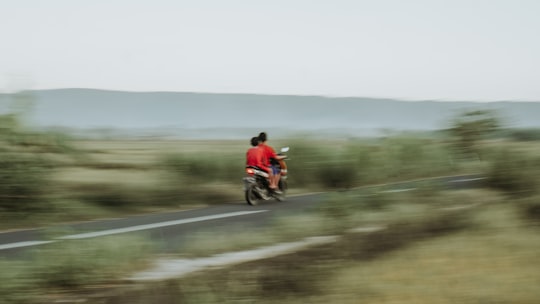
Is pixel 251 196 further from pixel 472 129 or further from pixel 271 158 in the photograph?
pixel 472 129

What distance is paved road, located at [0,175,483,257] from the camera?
1110 centimetres

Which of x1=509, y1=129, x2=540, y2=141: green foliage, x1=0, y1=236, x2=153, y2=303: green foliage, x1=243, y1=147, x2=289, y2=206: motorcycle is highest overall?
x1=509, y1=129, x2=540, y2=141: green foliage

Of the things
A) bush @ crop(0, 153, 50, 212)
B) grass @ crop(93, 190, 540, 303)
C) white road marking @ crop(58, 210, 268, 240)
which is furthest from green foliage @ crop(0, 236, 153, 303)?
bush @ crop(0, 153, 50, 212)

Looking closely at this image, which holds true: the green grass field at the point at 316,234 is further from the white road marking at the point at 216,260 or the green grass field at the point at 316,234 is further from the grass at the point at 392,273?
the white road marking at the point at 216,260

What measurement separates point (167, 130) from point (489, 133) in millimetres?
21946

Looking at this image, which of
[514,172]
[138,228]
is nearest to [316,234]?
[138,228]

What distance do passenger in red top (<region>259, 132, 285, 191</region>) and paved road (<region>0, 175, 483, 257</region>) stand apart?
0.54 meters

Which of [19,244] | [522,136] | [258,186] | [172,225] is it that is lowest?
[172,225]

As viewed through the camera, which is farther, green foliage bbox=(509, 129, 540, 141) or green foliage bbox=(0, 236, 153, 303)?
green foliage bbox=(509, 129, 540, 141)

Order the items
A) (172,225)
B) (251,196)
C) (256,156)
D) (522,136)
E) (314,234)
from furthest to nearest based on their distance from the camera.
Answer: (522,136) < (251,196) < (256,156) < (172,225) < (314,234)

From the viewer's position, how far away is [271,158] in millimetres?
17500

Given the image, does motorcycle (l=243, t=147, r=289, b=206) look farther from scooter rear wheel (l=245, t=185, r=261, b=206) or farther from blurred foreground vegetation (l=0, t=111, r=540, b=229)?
blurred foreground vegetation (l=0, t=111, r=540, b=229)

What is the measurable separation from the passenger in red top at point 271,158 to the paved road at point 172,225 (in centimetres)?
54

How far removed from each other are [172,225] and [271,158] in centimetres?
474
